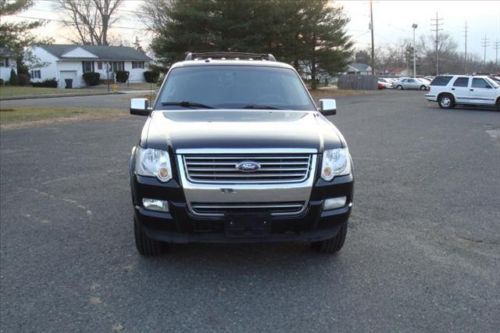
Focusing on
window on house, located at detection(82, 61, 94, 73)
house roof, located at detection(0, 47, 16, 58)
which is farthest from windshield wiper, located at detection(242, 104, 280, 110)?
window on house, located at detection(82, 61, 94, 73)

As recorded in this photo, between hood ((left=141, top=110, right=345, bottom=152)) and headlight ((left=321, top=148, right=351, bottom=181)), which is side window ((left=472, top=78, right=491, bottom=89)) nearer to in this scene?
hood ((left=141, top=110, right=345, bottom=152))

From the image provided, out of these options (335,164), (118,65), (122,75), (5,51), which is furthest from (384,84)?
(335,164)

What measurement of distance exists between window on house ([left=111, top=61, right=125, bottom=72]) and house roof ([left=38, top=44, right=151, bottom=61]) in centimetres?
78

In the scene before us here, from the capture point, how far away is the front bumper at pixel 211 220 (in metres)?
3.96

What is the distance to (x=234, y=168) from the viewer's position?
12.9 feet

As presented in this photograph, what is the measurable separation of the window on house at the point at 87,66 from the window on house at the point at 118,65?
3.52 meters

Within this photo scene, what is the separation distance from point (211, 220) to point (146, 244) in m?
0.91

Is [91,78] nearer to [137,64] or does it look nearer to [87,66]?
[87,66]

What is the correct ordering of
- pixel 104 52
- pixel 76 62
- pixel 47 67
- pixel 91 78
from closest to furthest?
1. pixel 91 78
2. pixel 47 67
3. pixel 76 62
4. pixel 104 52

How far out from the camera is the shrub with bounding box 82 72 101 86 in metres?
63.3

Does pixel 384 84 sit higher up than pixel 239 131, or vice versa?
pixel 384 84

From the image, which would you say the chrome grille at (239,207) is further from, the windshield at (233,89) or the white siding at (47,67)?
the white siding at (47,67)

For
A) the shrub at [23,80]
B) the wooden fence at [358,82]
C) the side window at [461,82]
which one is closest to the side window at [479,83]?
the side window at [461,82]

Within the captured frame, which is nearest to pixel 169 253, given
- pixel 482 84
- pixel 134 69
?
pixel 482 84
